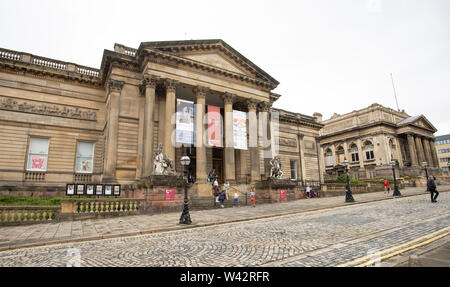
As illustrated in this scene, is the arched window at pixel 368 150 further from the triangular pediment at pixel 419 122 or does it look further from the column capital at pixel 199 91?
the column capital at pixel 199 91

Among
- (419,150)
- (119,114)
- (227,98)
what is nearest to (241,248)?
(119,114)

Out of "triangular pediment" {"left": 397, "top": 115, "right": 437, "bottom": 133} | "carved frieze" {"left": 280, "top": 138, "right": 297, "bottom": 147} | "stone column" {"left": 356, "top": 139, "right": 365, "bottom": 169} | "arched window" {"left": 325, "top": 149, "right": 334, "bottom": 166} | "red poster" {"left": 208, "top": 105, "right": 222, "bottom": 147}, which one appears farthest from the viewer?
"arched window" {"left": 325, "top": 149, "right": 334, "bottom": 166}

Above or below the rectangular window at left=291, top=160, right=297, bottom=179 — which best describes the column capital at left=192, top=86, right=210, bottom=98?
above

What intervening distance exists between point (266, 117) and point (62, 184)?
1931cm

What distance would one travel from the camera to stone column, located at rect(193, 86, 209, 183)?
19859 millimetres

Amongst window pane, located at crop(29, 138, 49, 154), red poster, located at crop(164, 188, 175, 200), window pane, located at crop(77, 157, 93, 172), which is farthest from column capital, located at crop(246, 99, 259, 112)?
window pane, located at crop(29, 138, 49, 154)

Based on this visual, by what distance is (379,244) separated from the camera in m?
5.88

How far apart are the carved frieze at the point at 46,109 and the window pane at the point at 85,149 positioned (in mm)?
2305

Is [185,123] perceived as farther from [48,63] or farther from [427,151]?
[427,151]

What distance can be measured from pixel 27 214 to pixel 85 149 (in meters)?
11.4

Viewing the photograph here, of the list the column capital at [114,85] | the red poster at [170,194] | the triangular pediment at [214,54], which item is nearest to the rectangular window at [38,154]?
the column capital at [114,85]

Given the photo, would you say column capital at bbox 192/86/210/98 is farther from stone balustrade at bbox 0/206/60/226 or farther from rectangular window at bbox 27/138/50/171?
stone balustrade at bbox 0/206/60/226

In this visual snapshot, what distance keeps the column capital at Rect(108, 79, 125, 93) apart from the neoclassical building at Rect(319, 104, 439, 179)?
40940 mm

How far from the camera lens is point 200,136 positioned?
20.5 metres
